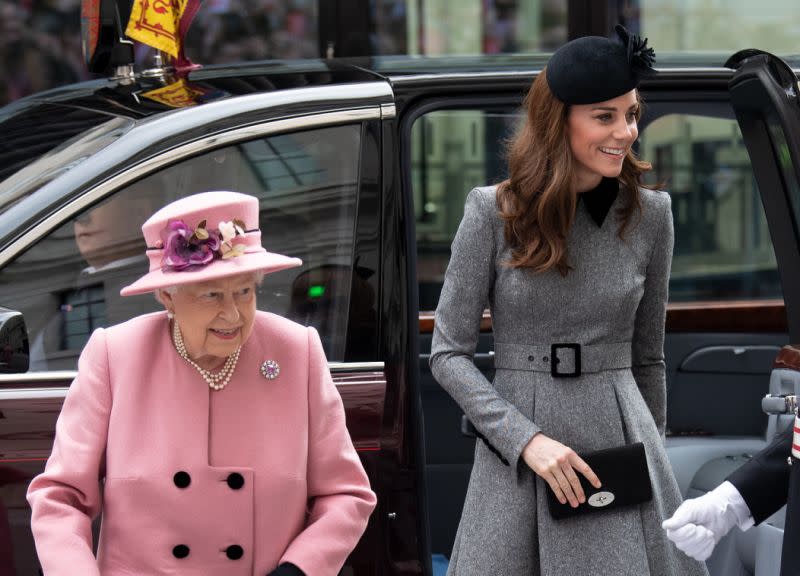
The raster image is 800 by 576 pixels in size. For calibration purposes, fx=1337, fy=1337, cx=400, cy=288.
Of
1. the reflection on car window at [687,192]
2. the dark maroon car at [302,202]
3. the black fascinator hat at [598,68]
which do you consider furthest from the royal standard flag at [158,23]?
the reflection on car window at [687,192]

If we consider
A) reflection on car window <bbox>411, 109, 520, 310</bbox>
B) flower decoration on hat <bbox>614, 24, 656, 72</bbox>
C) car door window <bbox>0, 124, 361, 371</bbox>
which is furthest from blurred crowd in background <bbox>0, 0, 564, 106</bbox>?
flower decoration on hat <bbox>614, 24, 656, 72</bbox>

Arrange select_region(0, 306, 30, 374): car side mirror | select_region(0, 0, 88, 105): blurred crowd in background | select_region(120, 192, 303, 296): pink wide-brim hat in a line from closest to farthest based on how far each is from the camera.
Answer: select_region(120, 192, 303, 296): pink wide-brim hat < select_region(0, 306, 30, 374): car side mirror < select_region(0, 0, 88, 105): blurred crowd in background

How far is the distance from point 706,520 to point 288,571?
93cm

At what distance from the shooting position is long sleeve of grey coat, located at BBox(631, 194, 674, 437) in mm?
2863

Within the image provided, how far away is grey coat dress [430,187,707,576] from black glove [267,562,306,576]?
25.1 inches

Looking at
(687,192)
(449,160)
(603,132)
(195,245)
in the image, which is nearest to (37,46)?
(449,160)

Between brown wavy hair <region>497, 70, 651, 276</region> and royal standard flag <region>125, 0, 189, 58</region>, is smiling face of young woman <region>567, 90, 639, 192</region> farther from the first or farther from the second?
royal standard flag <region>125, 0, 189, 58</region>

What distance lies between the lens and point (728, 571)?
3.56m

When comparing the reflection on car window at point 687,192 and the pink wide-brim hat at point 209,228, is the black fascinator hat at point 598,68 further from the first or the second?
the reflection on car window at point 687,192

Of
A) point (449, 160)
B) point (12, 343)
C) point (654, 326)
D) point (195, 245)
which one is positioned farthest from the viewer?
point (449, 160)

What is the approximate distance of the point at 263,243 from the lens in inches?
119

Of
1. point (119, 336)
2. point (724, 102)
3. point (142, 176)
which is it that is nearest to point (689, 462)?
point (724, 102)

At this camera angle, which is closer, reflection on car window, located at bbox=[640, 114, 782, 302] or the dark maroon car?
the dark maroon car

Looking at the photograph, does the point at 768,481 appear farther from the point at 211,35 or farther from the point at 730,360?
the point at 211,35
